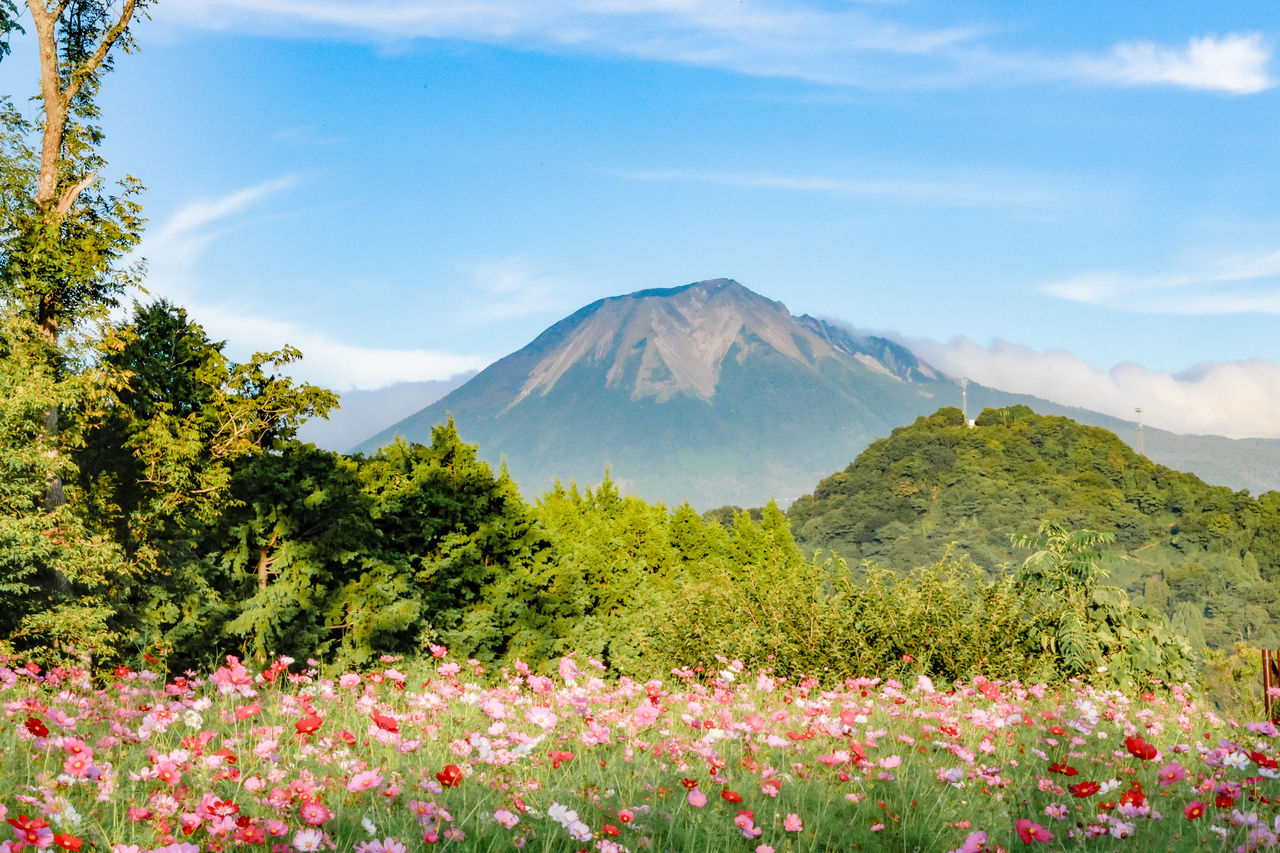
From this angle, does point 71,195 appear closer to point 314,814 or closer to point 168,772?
point 168,772

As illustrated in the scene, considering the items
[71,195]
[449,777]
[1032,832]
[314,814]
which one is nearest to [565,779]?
[449,777]

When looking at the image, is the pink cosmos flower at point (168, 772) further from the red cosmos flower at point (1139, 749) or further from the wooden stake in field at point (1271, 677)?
the wooden stake in field at point (1271, 677)

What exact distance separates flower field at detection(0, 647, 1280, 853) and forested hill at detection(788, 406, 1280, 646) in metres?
92.4

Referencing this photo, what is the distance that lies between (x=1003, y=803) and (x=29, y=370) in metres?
13.2

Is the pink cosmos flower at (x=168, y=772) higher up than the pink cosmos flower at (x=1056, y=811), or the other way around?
the pink cosmos flower at (x=168, y=772)

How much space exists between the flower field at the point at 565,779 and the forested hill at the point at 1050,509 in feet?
303

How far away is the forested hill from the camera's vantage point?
9412 centimetres

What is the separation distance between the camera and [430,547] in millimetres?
21125

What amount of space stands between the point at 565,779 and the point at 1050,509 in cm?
12760

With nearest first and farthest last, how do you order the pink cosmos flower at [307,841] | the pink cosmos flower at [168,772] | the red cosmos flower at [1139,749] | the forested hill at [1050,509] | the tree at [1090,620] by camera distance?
1. the pink cosmos flower at [307,841]
2. the pink cosmos flower at [168,772]
3. the red cosmos flower at [1139,749]
4. the tree at [1090,620]
5. the forested hill at [1050,509]

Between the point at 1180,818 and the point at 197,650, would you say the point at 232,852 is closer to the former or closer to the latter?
the point at 1180,818

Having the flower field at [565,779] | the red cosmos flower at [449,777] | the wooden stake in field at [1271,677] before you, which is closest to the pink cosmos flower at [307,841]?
the flower field at [565,779]

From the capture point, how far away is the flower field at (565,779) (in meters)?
2.83

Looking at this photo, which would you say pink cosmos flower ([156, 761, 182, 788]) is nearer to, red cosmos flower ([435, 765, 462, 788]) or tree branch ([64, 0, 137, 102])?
red cosmos flower ([435, 765, 462, 788])
